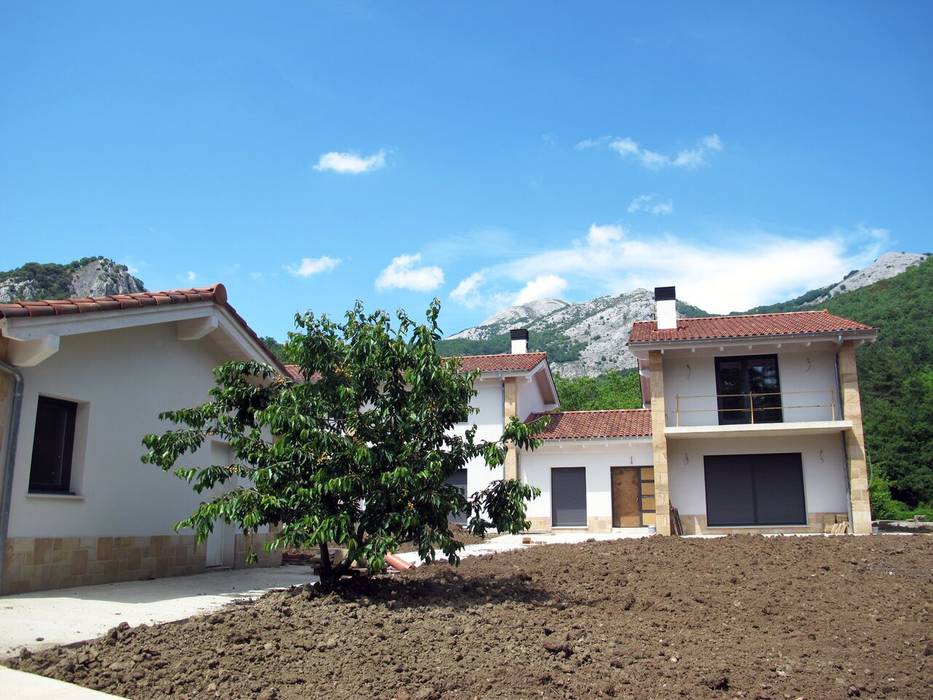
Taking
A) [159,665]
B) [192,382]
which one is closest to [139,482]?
[192,382]

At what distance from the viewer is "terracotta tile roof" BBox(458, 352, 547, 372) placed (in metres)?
27.0

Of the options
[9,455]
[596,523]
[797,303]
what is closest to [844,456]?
[596,523]

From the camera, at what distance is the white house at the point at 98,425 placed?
331 inches

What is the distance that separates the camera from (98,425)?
10.1 m

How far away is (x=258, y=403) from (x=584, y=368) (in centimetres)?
10056

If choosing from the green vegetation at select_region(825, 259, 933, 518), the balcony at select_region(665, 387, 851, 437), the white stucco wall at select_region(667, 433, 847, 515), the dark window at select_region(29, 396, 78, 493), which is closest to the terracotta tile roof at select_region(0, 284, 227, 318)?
the dark window at select_region(29, 396, 78, 493)

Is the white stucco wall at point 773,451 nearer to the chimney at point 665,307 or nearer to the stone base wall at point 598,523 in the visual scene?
the stone base wall at point 598,523

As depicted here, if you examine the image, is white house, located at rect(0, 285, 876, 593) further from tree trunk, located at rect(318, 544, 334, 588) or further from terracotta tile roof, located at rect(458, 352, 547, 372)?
tree trunk, located at rect(318, 544, 334, 588)

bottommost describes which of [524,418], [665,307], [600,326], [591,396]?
[524,418]

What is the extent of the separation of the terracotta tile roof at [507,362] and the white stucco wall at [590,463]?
2888 millimetres

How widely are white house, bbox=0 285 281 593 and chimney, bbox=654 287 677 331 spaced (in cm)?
1510

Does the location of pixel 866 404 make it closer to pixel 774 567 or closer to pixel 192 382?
pixel 774 567

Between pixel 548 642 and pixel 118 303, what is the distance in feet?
21.3

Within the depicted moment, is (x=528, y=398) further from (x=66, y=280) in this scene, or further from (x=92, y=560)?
(x=66, y=280)
